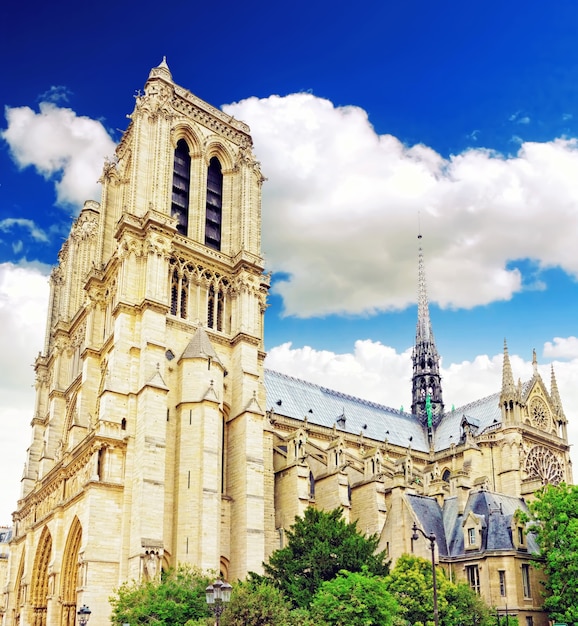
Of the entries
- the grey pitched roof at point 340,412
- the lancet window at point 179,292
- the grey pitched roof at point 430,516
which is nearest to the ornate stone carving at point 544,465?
the grey pitched roof at point 340,412

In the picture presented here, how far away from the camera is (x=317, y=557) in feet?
120

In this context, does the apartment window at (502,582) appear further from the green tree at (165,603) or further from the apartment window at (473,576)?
the green tree at (165,603)

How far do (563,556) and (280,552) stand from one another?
16.9 meters

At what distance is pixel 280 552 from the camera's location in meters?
37.6

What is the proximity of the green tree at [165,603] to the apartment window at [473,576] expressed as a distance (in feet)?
55.1

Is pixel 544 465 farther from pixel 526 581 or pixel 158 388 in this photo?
pixel 158 388

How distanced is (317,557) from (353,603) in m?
4.04

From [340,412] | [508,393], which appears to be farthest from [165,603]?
[508,393]

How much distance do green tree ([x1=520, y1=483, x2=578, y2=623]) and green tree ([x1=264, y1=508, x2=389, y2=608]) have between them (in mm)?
11474

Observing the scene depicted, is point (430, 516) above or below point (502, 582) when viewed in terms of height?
above

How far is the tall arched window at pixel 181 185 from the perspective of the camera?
188ft

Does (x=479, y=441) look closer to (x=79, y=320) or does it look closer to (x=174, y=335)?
(x=174, y=335)

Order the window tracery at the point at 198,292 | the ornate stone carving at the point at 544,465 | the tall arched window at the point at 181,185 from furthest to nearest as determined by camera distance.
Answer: the ornate stone carving at the point at 544,465 < the tall arched window at the point at 181,185 < the window tracery at the point at 198,292

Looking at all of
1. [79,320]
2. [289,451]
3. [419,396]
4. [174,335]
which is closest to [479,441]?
[419,396]
